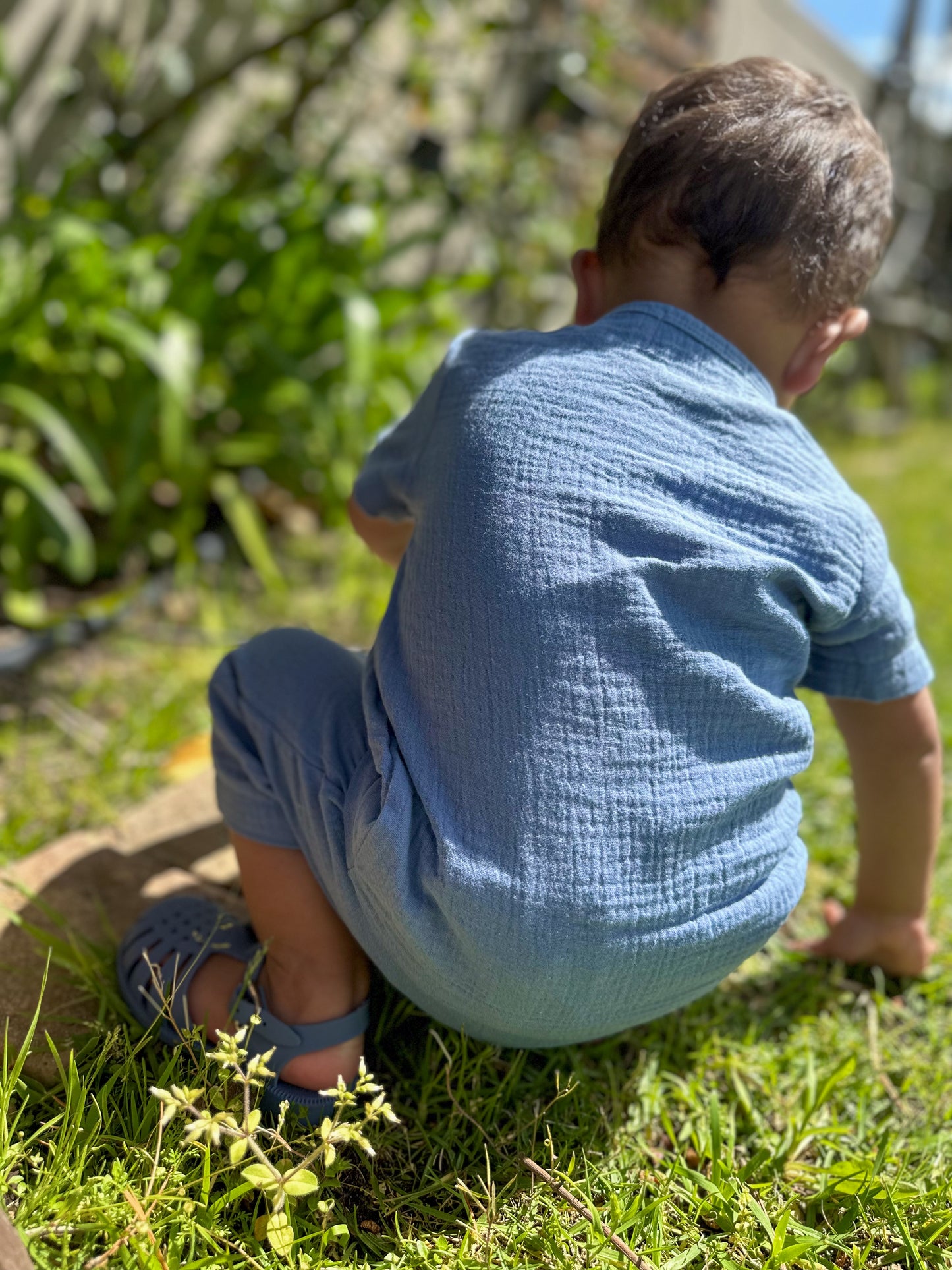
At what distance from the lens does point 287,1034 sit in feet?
3.81

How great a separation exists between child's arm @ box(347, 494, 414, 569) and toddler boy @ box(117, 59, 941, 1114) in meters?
0.14

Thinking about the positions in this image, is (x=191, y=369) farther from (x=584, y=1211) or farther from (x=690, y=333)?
(x=584, y=1211)

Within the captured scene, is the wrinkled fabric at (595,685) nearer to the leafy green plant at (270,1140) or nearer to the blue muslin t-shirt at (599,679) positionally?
the blue muslin t-shirt at (599,679)

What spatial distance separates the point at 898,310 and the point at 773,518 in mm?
5813

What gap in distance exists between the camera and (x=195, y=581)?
2678 mm

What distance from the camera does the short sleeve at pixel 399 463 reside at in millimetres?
1243

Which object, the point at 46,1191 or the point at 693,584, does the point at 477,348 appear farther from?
the point at 46,1191

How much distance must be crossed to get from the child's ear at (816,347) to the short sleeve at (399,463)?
393mm

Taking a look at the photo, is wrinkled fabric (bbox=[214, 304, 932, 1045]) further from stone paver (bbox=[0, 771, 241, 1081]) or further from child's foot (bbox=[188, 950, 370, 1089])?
stone paver (bbox=[0, 771, 241, 1081])

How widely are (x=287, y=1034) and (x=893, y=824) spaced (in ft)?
2.54

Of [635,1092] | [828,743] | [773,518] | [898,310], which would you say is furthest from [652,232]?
[898,310]

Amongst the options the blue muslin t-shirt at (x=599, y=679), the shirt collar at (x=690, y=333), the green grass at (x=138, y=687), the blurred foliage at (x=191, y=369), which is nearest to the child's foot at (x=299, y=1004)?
the blue muslin t-shirt at (x=599, y=679)

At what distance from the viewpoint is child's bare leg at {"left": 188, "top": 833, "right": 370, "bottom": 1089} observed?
1.19 metres

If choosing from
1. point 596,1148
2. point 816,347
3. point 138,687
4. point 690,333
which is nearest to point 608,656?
point 690,333
